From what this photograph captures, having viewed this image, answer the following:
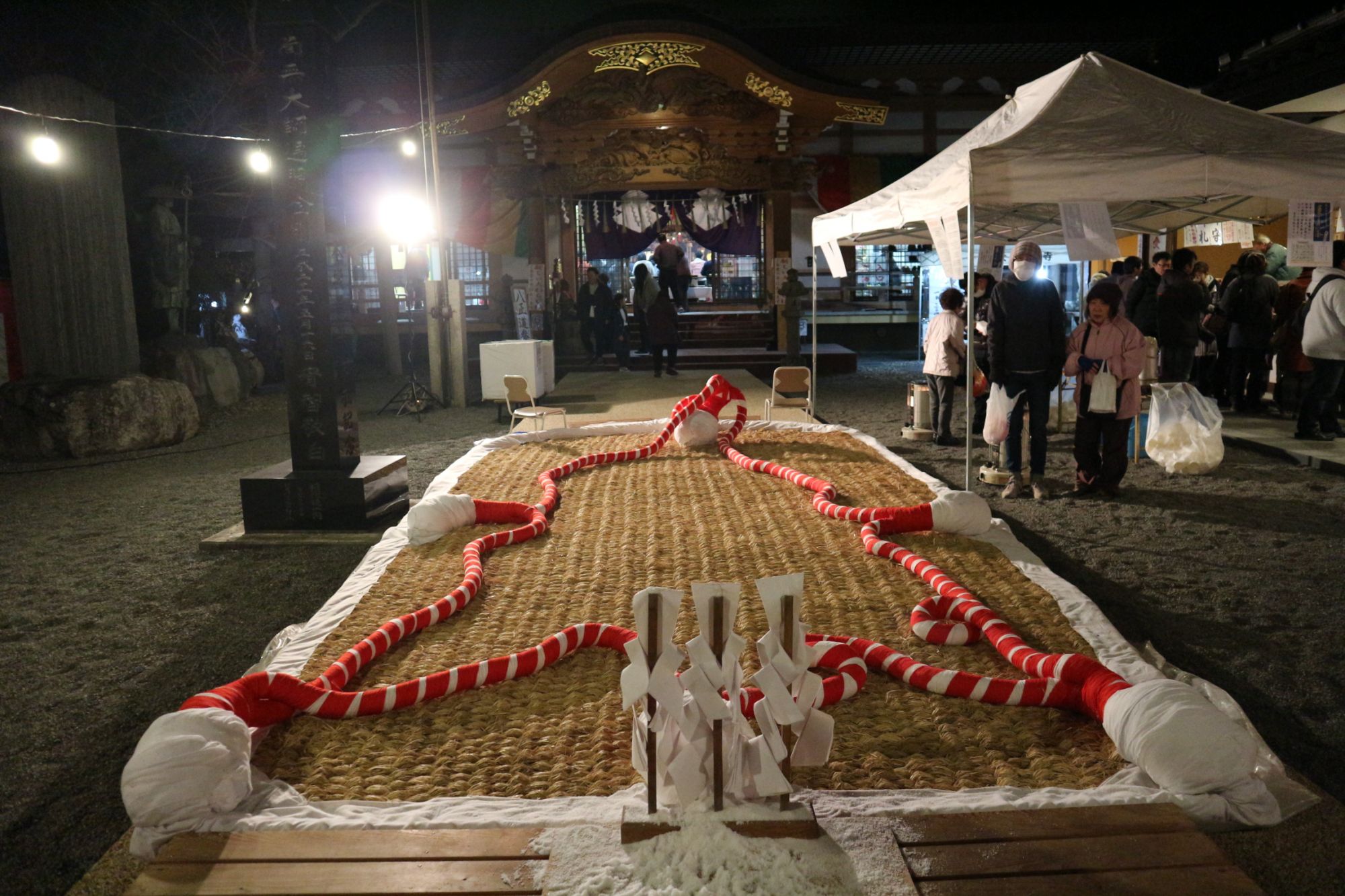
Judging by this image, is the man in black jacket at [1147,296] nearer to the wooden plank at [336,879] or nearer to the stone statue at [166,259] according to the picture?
Answer: the wooden plank at [336,879]

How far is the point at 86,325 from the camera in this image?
321 inches

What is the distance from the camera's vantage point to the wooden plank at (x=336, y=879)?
5.29ft

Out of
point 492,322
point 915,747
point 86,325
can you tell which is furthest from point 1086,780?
point 492,322

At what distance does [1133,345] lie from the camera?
16.7 feet

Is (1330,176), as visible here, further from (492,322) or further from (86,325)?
(492,322)

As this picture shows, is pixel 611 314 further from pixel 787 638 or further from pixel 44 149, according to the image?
pixel 787 638

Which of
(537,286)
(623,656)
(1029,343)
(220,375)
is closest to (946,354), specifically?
(1029,343)

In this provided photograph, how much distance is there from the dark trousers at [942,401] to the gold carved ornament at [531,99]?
6.41 metres

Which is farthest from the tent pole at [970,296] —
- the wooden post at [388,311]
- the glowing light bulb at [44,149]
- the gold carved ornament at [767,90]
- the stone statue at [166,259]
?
the wooden post at [388,311]

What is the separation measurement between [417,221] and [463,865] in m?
8.94

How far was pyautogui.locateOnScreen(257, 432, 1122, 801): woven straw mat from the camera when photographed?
2.07 meters

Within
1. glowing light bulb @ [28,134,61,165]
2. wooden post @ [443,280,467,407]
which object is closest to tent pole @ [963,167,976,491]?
glowing light bulb @ [28,134,61,165]

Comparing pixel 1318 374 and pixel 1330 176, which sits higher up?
pixel 1330 176

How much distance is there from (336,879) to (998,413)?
15.3 feet
